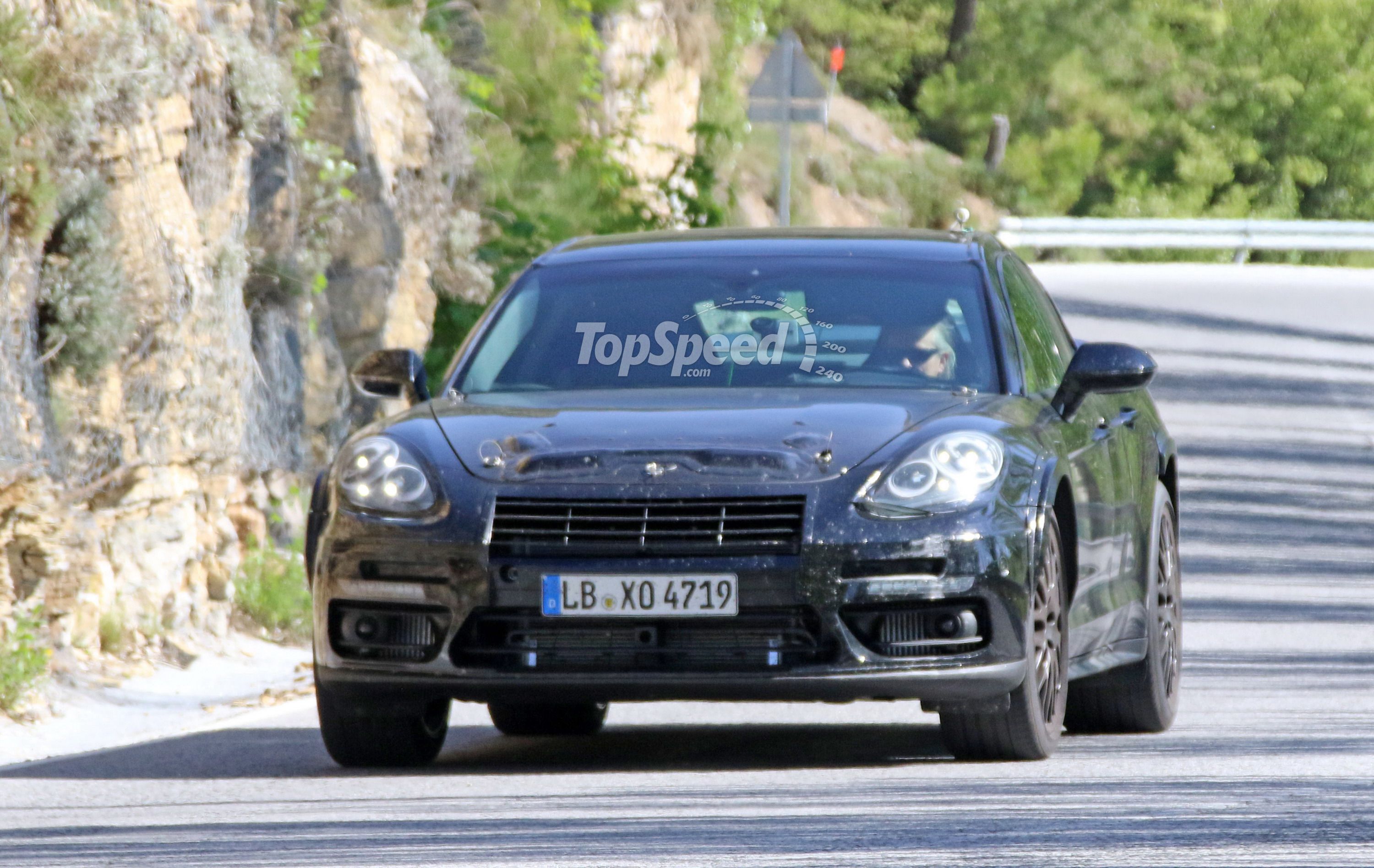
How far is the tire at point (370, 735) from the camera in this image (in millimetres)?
7375

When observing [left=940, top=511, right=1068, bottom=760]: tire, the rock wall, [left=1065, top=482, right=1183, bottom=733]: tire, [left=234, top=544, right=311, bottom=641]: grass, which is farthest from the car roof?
[left=234, top=544, right=311, bottom=641]: grass

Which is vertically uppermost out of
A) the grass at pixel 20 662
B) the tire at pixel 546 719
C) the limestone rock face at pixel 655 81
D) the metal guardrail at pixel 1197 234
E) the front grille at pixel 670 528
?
the front grille at pixel 670 528

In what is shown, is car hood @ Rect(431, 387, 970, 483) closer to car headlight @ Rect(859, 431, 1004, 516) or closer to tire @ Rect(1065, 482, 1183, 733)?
car headlight @ Rect(859, 431, 1004, 516)

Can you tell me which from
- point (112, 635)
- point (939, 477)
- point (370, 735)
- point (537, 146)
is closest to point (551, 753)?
point (370, 735)

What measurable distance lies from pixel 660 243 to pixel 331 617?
6.65ft

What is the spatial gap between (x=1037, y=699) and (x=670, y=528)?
1.19m

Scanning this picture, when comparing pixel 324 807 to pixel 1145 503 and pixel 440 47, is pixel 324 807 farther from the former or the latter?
pixel 440 47

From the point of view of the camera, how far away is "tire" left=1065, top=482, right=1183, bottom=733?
27.9 ft

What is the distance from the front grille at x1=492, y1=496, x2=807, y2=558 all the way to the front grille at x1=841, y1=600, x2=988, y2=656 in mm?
325

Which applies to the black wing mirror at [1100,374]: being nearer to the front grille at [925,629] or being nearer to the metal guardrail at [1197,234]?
the front grille at [925,629]

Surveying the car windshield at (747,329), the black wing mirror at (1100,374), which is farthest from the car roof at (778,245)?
the black wing mirror at (1100,374)

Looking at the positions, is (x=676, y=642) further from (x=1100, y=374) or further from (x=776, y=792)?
(x=1100, y=374)

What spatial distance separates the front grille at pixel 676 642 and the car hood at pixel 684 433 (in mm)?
379

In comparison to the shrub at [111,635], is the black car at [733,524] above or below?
above
